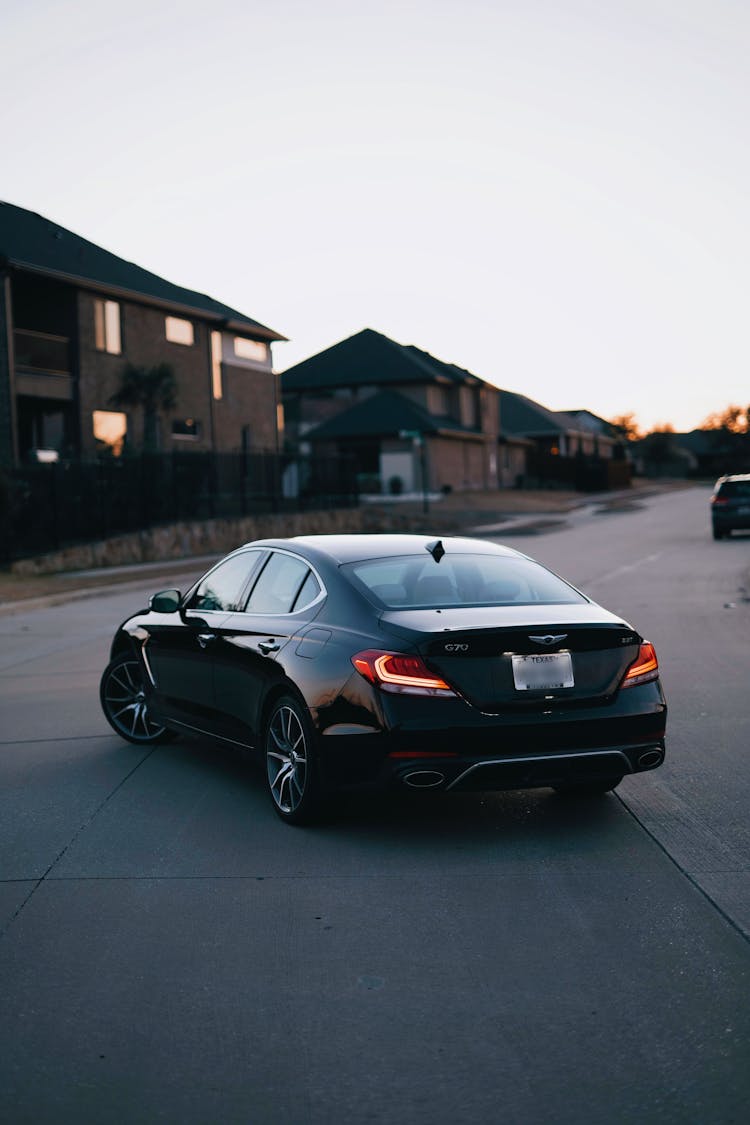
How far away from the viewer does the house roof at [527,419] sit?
331 feet

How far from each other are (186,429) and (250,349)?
6761 millimetres

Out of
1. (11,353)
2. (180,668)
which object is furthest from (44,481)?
(180,668)

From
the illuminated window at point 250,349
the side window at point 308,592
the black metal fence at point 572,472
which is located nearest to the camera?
the side window at point 308,592

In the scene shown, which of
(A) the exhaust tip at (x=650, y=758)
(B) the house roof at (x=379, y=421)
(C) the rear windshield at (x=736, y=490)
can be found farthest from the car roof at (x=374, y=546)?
(B) the house roof at (x=379, y=421)

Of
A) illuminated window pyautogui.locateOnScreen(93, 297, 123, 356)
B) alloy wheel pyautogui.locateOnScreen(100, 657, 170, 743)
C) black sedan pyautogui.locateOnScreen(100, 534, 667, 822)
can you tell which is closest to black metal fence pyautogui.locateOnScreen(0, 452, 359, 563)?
illuminated window pyautogui.locateOnScreen(93, 297, 123, 356)

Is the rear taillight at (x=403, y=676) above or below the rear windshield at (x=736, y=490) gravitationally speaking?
below

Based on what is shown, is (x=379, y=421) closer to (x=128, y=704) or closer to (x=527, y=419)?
(x=527, y=419)

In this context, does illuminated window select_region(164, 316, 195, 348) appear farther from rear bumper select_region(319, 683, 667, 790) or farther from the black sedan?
rear bumper select_region(319, 683, 667, 790)

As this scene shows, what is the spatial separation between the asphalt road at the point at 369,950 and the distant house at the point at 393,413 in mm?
56273

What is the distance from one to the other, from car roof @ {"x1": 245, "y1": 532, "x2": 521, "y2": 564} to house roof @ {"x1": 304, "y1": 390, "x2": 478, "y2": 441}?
56.9 m

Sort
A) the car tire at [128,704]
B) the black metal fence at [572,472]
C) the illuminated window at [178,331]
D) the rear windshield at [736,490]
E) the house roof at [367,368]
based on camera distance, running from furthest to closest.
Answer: the black metal fence at [572,472] < the house roof at [367,368] < the illuminated window at [178,331] < the rear windshield at [736,490] < the car tire at [128,704]

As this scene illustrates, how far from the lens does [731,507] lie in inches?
1460

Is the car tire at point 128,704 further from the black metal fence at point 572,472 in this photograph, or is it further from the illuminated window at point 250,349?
the black metal fence at point 572,472

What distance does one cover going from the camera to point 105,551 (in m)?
31.1
